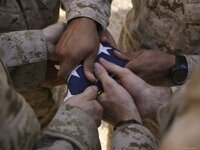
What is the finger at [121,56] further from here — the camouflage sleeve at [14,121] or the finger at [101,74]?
the camouflage sleeve at [14,121]

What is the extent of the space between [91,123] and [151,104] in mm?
223

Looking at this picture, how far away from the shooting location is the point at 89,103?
107 cm

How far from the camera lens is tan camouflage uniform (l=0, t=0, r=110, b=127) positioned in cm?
122

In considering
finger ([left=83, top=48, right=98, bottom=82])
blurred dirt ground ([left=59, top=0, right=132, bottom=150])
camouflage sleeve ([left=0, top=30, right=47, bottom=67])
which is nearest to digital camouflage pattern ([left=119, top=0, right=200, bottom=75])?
finger ([left=83, top=48, right=98, bottom=82])

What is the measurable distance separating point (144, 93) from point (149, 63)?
131 millimetres

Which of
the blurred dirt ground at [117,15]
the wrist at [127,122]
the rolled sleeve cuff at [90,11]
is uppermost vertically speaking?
the rolled sleeve cuff at [90,11]

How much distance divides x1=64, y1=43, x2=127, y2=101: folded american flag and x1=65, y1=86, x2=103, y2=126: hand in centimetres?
3

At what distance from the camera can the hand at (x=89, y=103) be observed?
3.41 ft

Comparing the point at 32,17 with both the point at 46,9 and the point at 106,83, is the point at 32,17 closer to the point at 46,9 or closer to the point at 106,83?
the point at 46,9

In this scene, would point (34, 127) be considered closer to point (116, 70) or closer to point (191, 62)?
point (116, 70)

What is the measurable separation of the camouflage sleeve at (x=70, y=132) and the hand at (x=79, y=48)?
199 millimetres

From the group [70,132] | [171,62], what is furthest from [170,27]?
[70,132]

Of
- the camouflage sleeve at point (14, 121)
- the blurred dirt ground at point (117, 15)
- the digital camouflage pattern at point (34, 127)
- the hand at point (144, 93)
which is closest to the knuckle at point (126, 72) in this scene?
the hand at point (144, 93)

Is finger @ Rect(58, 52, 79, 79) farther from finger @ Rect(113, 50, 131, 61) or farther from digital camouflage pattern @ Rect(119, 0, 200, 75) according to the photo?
digital camouflage pattern @ Rect(119, 0, 200, 75)
